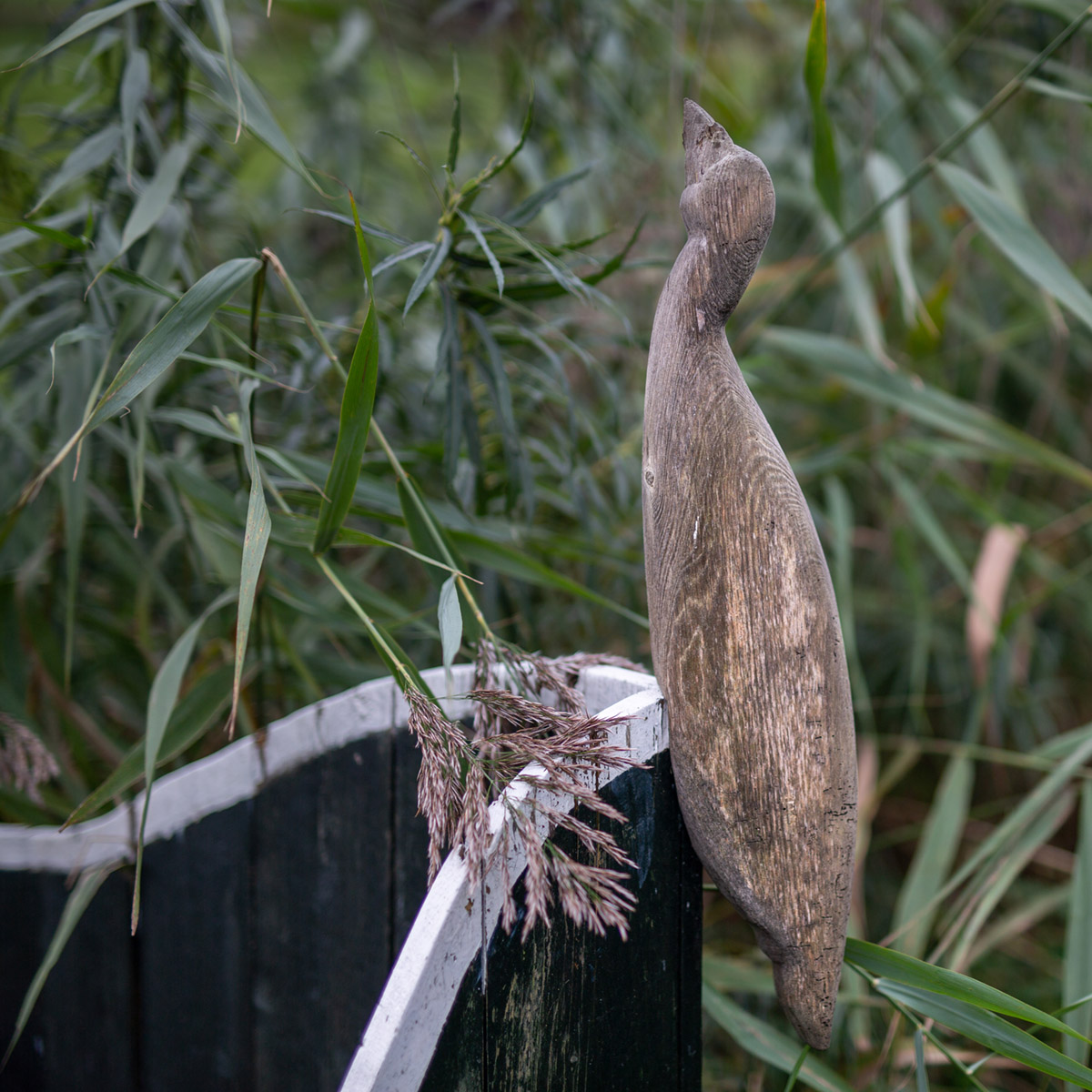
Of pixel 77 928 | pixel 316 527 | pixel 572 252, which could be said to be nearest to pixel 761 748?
pixel 316 527

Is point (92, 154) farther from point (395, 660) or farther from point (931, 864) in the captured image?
point (931, 864)

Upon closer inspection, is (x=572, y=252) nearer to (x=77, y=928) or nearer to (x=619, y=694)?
(x=619, y=694)

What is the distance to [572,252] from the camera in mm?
627

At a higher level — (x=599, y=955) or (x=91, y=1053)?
(x=599, y=955)

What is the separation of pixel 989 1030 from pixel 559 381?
1.82 ft

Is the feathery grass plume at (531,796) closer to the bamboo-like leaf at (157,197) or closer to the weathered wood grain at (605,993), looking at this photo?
the weathered wood grain at (605,993)

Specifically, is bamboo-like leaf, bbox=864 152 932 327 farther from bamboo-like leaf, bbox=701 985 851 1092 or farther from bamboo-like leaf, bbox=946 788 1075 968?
bamboo-like leaf, bbox=701 985 851 1092

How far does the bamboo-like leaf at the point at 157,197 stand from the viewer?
0.58 meters

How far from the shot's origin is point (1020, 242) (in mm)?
708

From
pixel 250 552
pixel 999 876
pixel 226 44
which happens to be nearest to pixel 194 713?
pixel 250 552

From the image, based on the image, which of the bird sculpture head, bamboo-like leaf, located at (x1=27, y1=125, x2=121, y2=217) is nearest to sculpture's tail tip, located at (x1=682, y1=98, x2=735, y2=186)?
the bird sculpture head

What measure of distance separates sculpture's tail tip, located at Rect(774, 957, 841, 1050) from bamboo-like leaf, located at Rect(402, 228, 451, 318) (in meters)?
0.40

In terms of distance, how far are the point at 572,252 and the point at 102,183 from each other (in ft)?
1.40

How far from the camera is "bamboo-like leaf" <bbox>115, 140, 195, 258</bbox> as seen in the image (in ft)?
1.90
